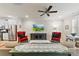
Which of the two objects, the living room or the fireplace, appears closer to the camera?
the living room

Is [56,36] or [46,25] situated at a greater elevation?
[46,25]

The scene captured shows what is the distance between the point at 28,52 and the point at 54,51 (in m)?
0.51

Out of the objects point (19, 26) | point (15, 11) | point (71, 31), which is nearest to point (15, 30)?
point (19, 26)

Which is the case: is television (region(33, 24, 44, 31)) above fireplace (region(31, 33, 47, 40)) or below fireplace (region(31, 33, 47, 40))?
above

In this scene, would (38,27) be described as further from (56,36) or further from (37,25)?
(56,36)

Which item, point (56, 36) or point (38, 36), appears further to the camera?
point (38, 36)

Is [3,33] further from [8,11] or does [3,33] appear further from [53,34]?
[53,34]

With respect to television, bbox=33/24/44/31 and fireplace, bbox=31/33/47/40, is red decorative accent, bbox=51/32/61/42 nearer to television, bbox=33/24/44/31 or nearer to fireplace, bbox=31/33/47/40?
fireplace, bbox=31/33/47/40

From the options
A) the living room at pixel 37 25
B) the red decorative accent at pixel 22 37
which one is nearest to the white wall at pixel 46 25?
the living room at pixel 37 25

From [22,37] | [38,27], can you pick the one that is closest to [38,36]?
[38,27]

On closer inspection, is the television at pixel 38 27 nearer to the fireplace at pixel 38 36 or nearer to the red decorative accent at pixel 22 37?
the fireplace at pixel 38 36

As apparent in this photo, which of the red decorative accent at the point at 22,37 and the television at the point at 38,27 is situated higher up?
the television at the point at 38,27

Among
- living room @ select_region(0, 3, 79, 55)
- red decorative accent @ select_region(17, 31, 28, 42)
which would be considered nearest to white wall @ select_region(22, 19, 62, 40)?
living room @ select_region(0, 3, 79, 55)

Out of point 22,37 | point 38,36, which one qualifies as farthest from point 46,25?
point 22,37
